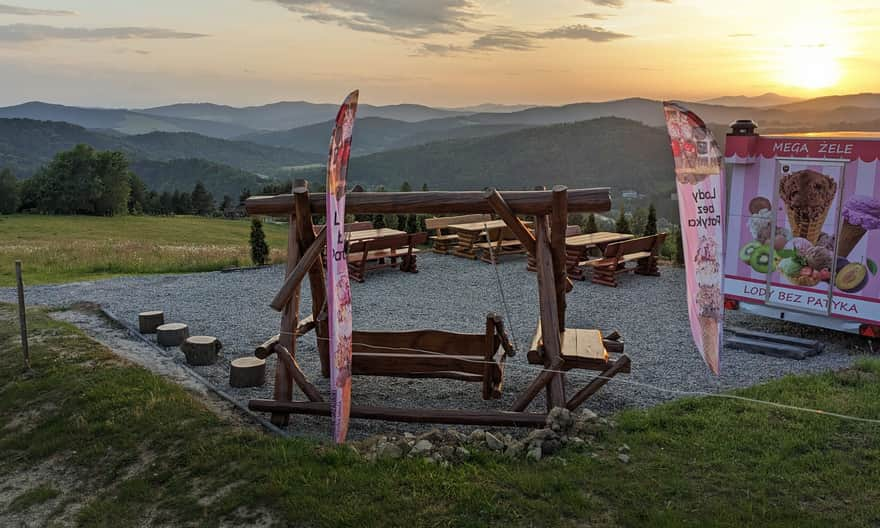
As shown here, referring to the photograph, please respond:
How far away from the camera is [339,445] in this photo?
5.76 metres

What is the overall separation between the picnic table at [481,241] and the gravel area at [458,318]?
399mm

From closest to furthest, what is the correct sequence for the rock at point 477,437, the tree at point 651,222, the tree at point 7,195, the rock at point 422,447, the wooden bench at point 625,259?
the rock at point 422,447 → the rock at point 477,437 → the wooden bench at point 625,259 → the tree at point 651,222 → the tree at point 7,195

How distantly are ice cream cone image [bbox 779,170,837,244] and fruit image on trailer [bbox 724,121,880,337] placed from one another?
13 mm

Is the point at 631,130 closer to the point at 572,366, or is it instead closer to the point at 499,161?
the point at 499,161

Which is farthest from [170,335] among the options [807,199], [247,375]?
[807,199]

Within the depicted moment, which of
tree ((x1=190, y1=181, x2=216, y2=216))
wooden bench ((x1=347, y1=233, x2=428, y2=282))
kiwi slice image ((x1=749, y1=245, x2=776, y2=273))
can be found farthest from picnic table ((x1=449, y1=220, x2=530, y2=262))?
tree ((x1=190, y1=181, x2=216, y2=216))

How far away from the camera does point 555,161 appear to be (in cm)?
8962

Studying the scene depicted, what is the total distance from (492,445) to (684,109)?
3.22m

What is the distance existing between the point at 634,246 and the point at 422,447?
1016 cm

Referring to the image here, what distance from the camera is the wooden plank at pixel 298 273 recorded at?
22.4 feet

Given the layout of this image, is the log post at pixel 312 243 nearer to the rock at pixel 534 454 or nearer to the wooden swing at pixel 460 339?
the wooden swing at pixel 460 339

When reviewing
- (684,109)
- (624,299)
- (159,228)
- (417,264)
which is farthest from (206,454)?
(159,228)

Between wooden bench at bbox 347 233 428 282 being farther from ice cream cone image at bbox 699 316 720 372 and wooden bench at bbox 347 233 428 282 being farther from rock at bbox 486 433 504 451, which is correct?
ice cream cone image at bbox 699 316 720 372

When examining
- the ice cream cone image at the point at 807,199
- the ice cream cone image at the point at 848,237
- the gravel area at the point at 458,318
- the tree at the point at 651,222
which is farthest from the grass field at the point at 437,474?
the tree at the point at 651,222
